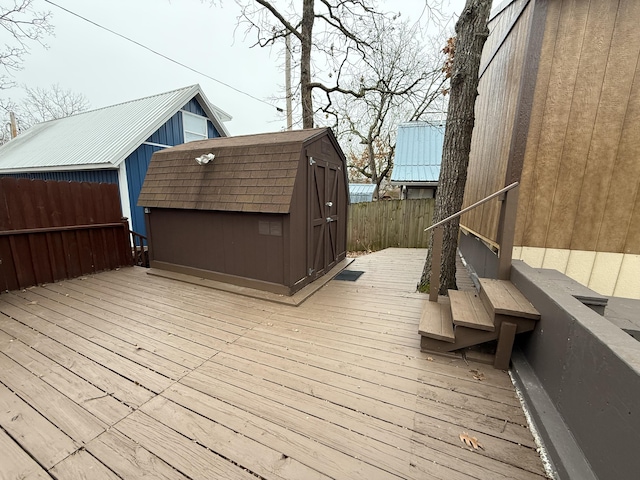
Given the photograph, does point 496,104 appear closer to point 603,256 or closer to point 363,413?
point 603,256


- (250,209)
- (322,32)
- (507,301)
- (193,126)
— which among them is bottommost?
(507,301)

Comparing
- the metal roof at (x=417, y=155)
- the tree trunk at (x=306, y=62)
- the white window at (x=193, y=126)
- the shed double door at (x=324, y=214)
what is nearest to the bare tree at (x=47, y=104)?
the white window at (x=193, y=126)

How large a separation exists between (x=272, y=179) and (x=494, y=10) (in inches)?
177

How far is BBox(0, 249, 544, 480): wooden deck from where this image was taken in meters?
1.49

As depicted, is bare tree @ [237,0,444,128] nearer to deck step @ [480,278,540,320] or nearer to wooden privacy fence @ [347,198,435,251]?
wooden privacy fence @ [347,198,435,251]

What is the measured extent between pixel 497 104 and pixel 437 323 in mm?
3438

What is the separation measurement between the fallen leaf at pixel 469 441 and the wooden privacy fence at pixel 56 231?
20.2 feet

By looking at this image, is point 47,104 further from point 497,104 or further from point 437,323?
Result: point 437,323

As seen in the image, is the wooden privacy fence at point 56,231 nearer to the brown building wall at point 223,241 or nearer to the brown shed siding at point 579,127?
the brown building wall at point 223,241

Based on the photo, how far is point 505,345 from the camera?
2.26 metres

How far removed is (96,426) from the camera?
1.73 m

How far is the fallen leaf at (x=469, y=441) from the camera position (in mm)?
1578

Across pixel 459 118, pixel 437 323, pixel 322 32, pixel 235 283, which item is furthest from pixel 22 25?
pixel 437 323

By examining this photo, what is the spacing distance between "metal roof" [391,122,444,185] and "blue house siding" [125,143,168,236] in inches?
318
